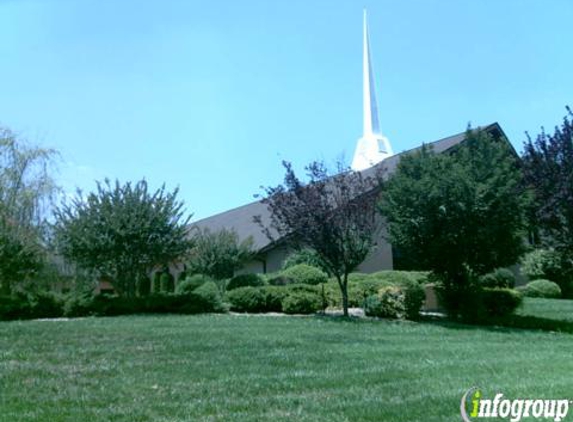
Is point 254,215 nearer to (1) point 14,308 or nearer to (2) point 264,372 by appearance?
(1) point 14,308

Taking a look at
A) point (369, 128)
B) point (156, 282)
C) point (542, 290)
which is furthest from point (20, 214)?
point (369, 128)

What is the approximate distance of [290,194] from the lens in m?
16.6

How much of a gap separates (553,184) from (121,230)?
13030 millimetres

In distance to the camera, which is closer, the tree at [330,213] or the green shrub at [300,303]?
the tree at [330,213]

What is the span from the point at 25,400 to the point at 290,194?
437 inches

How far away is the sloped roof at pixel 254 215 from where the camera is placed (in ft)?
86.4

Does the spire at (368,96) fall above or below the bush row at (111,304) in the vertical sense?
above

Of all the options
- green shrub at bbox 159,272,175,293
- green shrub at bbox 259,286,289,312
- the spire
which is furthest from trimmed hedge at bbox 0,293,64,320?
the spire

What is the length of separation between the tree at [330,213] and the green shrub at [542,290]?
11.2 metres

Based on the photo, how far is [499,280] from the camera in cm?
2383

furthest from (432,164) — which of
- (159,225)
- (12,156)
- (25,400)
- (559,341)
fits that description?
(12,156)

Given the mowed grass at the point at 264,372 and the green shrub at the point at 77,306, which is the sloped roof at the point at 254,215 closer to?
the green shrub at the point at 77,306

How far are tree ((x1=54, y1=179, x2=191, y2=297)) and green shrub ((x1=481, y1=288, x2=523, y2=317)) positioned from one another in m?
9.97

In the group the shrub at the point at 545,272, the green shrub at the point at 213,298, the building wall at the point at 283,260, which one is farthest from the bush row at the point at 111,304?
the shrub at the point at 545,272
